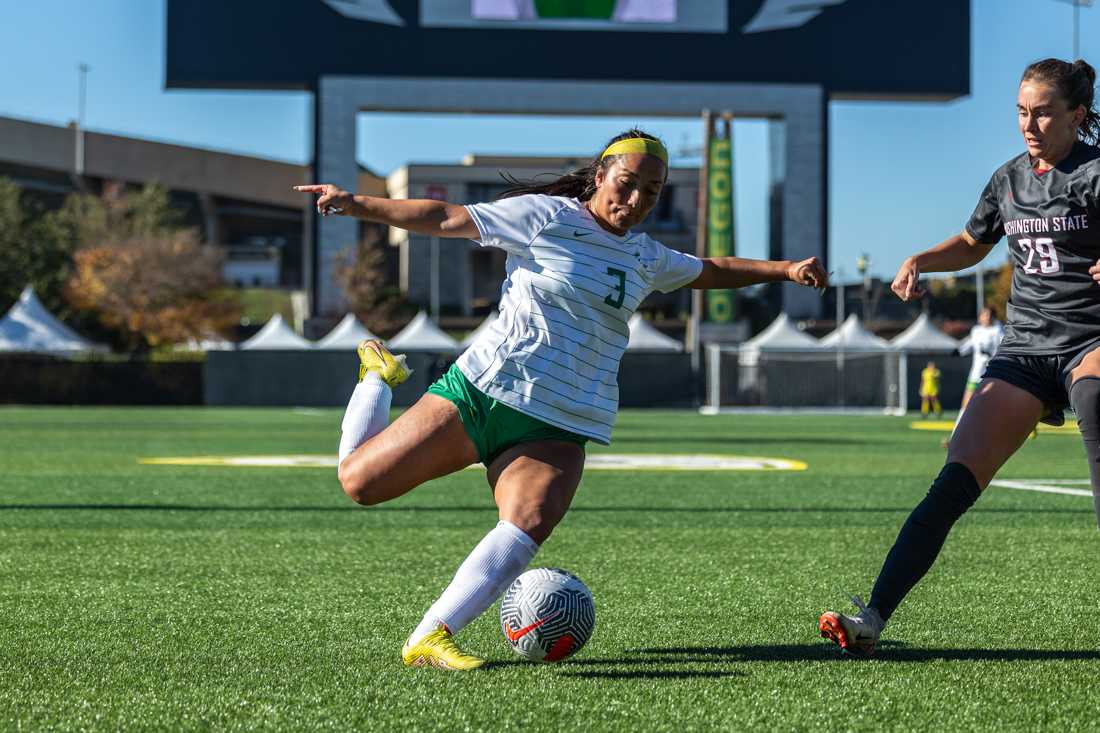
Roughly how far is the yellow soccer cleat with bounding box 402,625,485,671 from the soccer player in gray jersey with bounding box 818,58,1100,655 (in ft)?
3.86

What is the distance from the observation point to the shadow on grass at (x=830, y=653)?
15.9 ft

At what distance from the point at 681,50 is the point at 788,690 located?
5895 centimetres

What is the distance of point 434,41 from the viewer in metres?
60.6

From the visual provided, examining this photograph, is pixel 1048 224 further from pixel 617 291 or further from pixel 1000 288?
pixel 1000 288

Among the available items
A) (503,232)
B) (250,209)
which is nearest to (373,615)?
(503,232)

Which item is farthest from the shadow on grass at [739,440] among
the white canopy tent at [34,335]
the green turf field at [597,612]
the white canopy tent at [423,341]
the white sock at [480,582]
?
the white canopy tent at [34,335]

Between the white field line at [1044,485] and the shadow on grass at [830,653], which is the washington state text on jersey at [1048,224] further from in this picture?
the white field line at [1044,485]

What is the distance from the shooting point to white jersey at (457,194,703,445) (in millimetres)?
4758

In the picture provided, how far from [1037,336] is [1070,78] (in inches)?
33.4

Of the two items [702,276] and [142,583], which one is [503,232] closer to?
[702,276]

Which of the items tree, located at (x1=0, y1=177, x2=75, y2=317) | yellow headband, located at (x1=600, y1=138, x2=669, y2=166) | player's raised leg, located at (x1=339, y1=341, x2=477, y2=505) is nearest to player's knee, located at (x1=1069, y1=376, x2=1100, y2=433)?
yellow headband, located at (x1=600, y1=138, x2=669, y2=166)

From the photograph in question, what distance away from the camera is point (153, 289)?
61438 millimetres

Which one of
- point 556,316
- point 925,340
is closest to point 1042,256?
point 556,316

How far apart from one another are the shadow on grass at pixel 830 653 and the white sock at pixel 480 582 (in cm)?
60
